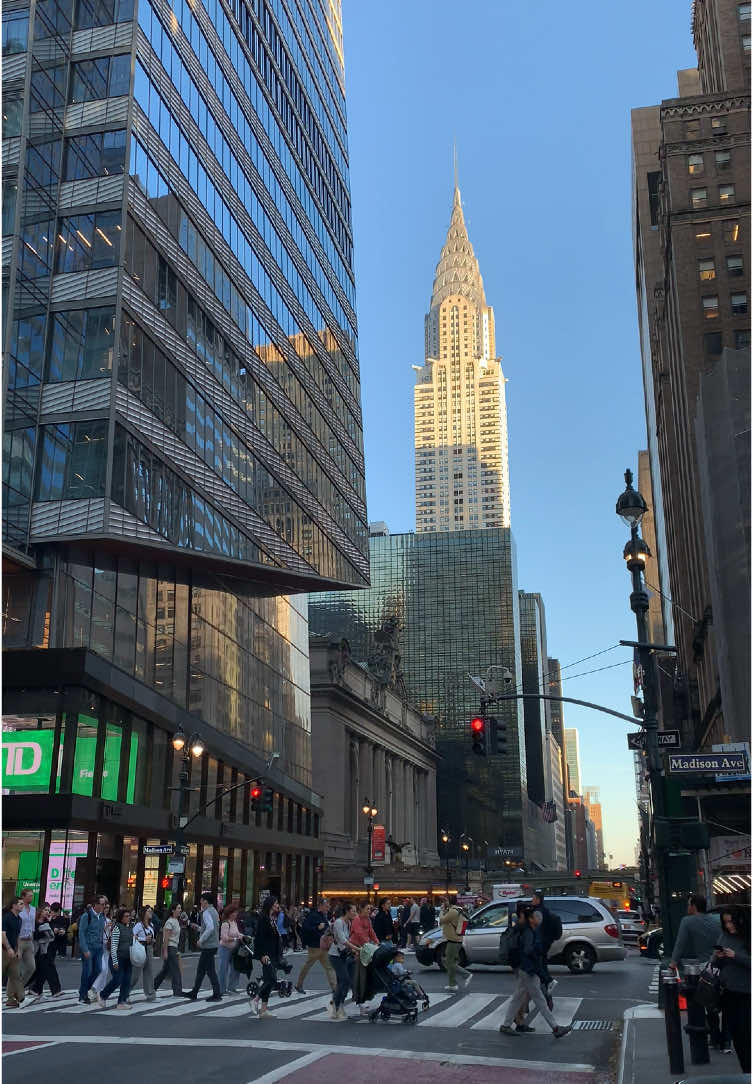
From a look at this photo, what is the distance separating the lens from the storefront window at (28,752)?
114 ft

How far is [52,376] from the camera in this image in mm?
38469

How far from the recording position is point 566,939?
26.1 meters

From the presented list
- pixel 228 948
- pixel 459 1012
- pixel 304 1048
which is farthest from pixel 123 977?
pixel 304 1048

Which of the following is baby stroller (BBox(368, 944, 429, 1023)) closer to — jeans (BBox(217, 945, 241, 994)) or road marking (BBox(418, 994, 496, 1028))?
road marking (BBox(418, 994, 496, 1028))

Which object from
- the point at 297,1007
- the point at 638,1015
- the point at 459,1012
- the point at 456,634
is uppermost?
the point at 456,634

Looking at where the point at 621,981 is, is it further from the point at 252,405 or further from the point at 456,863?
the point at 456,863

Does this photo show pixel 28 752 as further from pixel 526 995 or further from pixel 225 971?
pixel 526 995

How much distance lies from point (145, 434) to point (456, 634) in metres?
129

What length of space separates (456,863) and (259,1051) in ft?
445

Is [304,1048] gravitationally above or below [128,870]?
below

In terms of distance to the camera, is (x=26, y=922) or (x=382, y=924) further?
(x=382, y=924)

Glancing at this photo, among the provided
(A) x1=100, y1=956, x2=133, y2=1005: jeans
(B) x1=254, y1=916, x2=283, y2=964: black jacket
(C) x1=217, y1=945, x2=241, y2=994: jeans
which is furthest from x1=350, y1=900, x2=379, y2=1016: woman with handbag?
(A) x1=100, y1=956, x2=133, y2=1005: jeans

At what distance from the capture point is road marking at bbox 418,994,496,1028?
608 inches

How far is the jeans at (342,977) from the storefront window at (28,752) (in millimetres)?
20935
